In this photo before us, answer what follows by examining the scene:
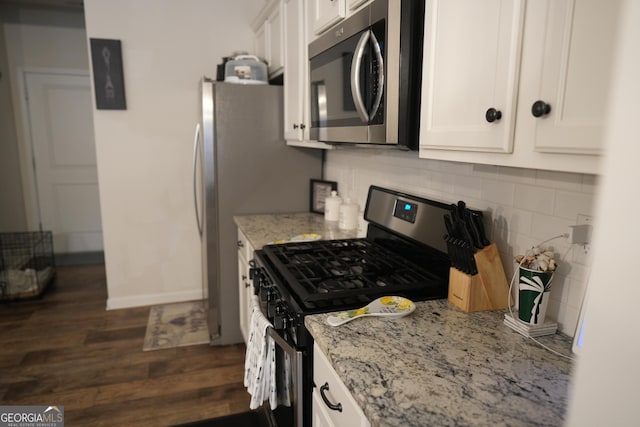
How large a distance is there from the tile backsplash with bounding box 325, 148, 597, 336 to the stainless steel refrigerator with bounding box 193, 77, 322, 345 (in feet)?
3.80

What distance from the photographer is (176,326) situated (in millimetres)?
3203

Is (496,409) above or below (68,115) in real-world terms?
below

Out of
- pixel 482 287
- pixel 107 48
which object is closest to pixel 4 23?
pixel 107 48

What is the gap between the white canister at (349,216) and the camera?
241 cm

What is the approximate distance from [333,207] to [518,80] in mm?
1770

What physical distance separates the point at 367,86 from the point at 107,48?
258 cm

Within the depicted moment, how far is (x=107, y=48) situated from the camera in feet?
10.4

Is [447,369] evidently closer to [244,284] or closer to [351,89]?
[351,89]

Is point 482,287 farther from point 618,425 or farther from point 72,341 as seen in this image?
point 72,341

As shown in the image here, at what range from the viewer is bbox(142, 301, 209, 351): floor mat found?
2967 millimetres

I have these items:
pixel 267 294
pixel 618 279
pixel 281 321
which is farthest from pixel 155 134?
pixel 618 279

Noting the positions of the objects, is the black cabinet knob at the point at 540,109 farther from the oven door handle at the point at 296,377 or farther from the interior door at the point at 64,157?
the interior door at the point at 64,157

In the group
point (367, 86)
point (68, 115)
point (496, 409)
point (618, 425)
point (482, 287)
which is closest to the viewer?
point (618, 425)

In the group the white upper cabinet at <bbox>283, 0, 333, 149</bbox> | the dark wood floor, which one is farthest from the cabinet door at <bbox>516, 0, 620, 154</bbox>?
the dark wood floor
